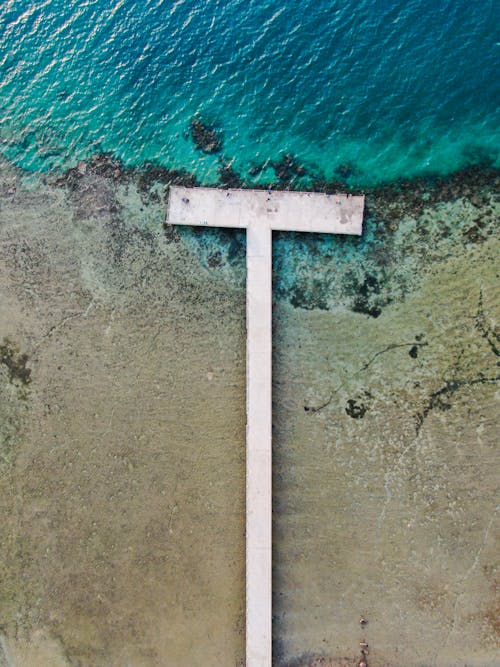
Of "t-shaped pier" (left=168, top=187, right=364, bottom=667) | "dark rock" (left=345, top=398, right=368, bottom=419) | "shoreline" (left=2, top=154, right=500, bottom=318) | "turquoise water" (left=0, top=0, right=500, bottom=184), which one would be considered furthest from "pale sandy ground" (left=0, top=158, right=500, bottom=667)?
"turquoise water" (left=0, top=0, right=500, bottom=184)

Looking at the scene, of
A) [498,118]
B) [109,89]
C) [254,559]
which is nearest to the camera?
[254,559]

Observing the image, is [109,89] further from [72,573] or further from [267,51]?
[72,573]

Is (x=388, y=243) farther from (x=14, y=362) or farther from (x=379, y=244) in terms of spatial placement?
(x=14, y=362)

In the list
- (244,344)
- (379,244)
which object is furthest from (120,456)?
(379,244)

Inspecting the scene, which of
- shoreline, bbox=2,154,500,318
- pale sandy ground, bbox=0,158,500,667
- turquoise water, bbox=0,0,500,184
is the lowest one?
pale sandy ground, bbox=0,158,500,667

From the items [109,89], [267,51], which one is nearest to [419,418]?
[267,51]

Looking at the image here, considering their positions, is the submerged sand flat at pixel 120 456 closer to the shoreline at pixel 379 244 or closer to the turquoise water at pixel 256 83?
the shoreline at pixel 379 244

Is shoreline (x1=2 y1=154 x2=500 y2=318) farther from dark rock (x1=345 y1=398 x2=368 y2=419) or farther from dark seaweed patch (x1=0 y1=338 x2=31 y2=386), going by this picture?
dark seaweed patch (x1=0 y1=338 x2=31 y2=386)
